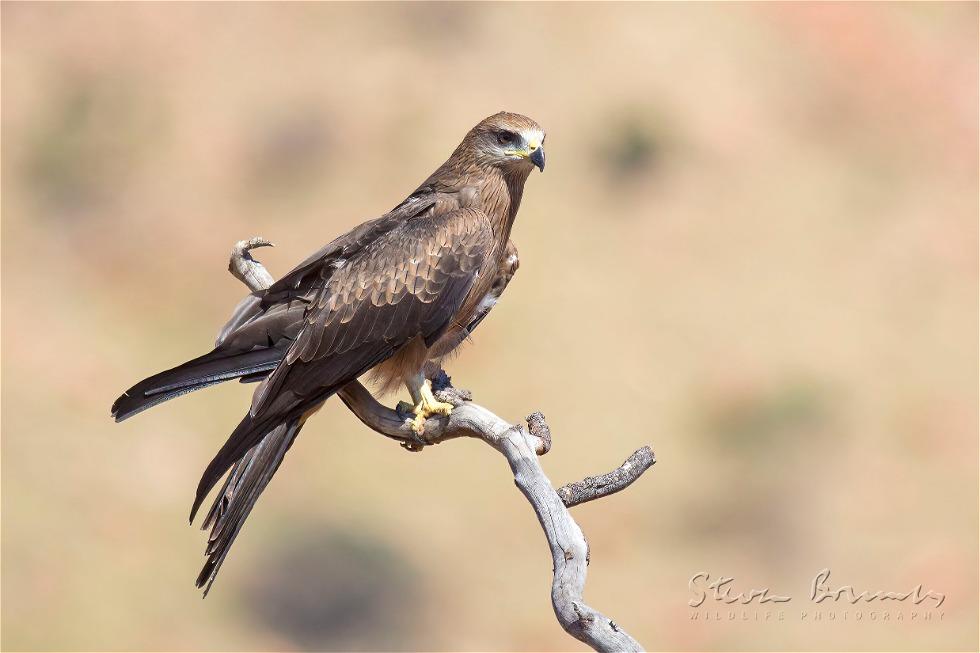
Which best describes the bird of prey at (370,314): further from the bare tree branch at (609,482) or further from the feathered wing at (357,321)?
the bare tree branch at (609,482)

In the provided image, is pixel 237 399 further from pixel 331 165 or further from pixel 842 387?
pixel 842 387

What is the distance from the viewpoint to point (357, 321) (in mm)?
7590

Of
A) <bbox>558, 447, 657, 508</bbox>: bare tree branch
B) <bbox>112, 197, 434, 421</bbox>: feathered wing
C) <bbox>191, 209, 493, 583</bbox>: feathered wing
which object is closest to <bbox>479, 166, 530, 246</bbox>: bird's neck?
<bbox>191, 209, 493, 583</bbox>: feathered wing

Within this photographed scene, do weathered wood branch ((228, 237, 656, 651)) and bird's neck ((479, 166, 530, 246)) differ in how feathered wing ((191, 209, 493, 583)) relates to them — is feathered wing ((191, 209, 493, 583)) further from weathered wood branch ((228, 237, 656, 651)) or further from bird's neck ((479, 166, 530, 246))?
weathered wood branch ((228, 237, 656, 651))

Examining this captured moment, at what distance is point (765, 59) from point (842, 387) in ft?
43.4

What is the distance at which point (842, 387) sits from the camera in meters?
28.5

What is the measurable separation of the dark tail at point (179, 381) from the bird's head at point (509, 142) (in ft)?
6.88

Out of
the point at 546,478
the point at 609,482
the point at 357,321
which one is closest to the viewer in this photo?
the point at 609,482

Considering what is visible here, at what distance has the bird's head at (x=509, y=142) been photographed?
7863mm

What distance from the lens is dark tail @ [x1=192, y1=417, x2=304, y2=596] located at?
719 cm

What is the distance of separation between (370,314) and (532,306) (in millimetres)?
20941

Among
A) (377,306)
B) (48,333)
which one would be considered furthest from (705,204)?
(377,306)
